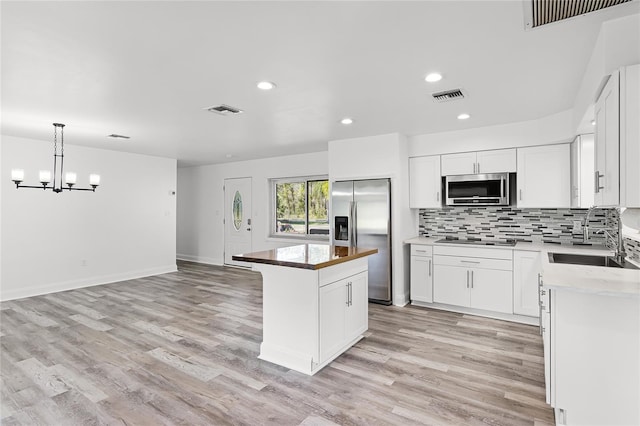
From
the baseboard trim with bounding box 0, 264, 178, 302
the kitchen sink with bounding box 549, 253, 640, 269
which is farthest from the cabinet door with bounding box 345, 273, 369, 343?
the baseboard trim with bounding box 0, 264, 178, 302

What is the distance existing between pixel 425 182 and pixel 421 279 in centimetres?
135

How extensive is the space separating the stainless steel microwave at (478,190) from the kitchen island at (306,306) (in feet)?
6.48

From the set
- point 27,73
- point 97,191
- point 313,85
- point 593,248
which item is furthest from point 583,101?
point 97,191

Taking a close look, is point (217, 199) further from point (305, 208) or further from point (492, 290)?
point (492, 290)

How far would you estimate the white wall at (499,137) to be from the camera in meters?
3.85

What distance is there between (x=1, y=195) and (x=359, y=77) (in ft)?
17.9

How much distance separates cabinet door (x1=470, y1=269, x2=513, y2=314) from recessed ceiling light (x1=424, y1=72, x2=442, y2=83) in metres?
2.47

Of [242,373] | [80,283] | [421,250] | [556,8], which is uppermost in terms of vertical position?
[556,8]

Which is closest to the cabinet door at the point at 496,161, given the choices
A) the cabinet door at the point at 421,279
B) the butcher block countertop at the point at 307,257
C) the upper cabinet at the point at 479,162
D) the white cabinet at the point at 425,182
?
the upper cabinet at the point at 479,162

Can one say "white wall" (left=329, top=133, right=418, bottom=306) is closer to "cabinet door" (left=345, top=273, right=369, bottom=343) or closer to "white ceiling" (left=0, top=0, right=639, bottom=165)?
"white ceiling" (left=0, top=0, right=639, bottom=165)

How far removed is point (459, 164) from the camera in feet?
15.1

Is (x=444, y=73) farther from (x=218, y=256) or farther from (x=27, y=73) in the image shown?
(x=218, y=256)

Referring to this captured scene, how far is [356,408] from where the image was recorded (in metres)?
2.32

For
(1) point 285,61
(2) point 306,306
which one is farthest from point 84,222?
(1) point 285,61
